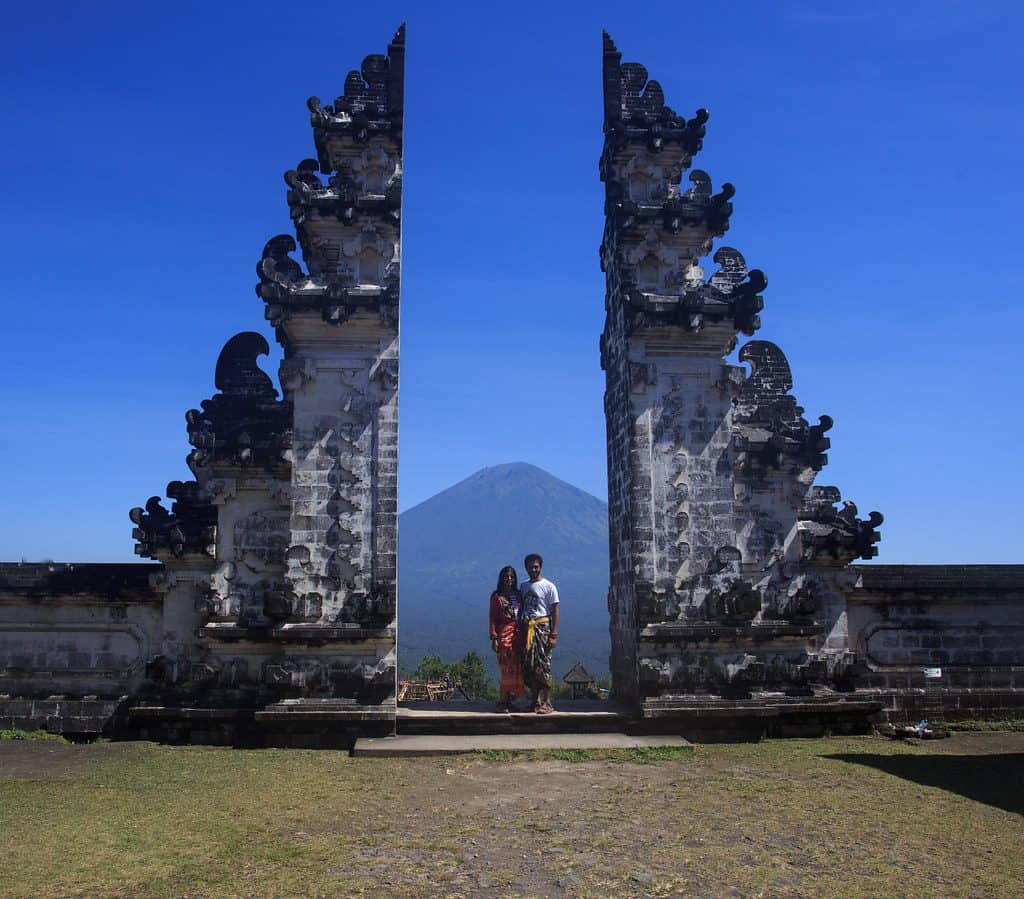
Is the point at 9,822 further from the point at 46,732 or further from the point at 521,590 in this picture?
the point at 521,590

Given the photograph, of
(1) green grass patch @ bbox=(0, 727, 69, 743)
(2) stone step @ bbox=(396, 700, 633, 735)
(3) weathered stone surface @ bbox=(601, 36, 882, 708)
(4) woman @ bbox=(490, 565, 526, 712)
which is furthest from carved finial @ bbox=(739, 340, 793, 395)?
(1) green grass patch @ bbox=(0, 727, 69, 743)

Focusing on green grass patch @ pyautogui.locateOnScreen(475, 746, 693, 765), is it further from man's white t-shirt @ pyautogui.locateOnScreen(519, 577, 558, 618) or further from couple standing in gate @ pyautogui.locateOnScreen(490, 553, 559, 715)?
man's white t-shirt @ pyautogui.locateOnScreen(519, 577, 558, 618)

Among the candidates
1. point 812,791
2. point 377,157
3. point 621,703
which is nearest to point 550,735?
point 621,703

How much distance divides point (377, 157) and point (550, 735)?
8577 millimetres

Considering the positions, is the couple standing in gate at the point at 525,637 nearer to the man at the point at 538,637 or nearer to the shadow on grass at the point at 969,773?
the man at the point at 538,637

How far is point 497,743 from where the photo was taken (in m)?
10.9

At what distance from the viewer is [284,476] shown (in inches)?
487

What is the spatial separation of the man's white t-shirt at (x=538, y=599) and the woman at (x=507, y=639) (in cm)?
17

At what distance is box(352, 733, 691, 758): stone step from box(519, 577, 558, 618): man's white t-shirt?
5.19 ft

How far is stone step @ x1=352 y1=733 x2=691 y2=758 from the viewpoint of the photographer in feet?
34.6

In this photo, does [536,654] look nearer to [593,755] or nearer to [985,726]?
[593,755]

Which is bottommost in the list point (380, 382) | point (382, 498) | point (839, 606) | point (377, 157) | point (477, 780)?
point (477, 780)

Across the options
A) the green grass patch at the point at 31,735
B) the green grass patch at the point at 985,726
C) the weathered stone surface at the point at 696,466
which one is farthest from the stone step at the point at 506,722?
the green grass patch at the point at 985,726

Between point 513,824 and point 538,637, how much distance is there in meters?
4.41
